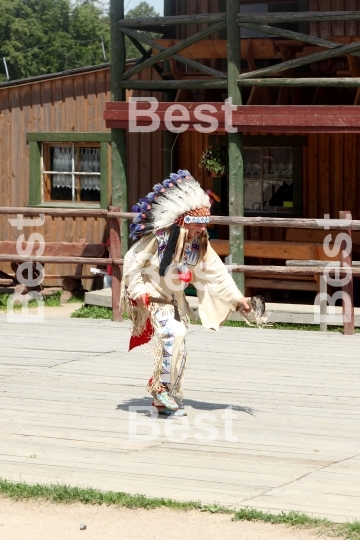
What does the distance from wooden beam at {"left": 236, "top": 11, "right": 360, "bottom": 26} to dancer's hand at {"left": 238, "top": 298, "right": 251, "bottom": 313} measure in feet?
21.6

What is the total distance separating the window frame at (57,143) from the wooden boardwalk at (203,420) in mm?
5788

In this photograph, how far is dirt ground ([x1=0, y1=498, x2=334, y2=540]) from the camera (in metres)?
5.85

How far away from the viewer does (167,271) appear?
28.1 feet

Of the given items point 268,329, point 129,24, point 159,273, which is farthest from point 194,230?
point 129,24

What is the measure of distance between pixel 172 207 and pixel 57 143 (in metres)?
10.4

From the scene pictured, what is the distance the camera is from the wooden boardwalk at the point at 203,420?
22.5 ft

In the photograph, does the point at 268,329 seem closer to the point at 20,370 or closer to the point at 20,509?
the point at 20,370

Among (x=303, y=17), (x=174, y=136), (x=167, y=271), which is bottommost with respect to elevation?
(x=167, y=271)

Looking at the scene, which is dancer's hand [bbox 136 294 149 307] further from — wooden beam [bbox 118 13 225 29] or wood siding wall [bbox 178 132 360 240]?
wood siding wall [bbox 178 132 360 240]

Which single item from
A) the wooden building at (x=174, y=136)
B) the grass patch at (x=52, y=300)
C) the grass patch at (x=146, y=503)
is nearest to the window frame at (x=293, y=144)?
the wooden building at (x=174, y=136)

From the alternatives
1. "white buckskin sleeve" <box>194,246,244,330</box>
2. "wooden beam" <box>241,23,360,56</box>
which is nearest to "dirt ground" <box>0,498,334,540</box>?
"white buckskin sleeve" <box>194,246,244,330</box>

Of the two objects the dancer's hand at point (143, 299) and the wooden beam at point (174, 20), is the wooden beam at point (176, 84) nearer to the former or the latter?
the wooden beam at point (174, 20)

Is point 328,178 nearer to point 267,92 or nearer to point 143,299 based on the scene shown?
point 267,92

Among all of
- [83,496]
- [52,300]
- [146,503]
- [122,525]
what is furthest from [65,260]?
[122,525]
